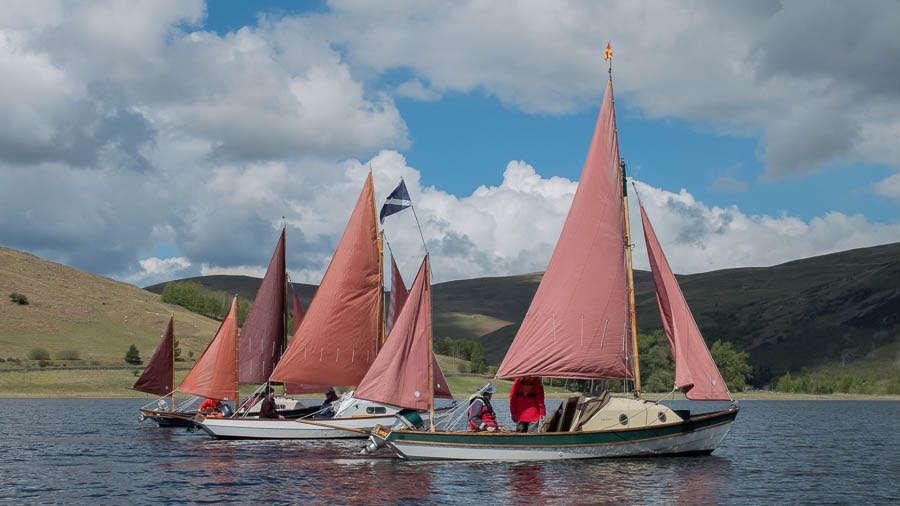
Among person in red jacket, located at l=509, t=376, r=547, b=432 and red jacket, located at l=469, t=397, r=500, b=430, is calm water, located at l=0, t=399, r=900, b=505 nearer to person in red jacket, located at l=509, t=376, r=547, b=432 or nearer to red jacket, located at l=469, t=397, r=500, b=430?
red jacket, located at l=469, t=397, r=500, b=430

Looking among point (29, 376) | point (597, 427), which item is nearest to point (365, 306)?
point (597, 427)

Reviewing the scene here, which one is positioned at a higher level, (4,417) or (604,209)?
(604,209)

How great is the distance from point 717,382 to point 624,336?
4754 millimetres

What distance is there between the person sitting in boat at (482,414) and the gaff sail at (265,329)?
72.6ft

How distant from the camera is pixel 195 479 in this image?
136 feet

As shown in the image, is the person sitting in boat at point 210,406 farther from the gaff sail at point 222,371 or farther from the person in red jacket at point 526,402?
the person in red jacket at point 526,402

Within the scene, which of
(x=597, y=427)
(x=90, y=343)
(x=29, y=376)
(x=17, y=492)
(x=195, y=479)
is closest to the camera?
(x=17, y=492)

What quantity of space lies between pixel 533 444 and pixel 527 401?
210 cm

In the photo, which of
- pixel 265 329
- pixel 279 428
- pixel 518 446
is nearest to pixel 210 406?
pixel 265 329

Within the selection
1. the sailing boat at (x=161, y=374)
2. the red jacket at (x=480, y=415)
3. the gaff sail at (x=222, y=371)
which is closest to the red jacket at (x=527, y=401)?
the red jacket at (x=480, y=415)

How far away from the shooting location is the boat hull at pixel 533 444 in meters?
43.9

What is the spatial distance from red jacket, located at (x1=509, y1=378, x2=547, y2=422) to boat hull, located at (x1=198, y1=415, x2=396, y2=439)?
12.2 m

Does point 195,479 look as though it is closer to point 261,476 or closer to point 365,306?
point 261,476

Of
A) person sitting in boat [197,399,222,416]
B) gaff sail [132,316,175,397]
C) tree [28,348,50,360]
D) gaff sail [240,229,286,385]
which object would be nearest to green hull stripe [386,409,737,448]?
gaff sail [240,229,286,385]
